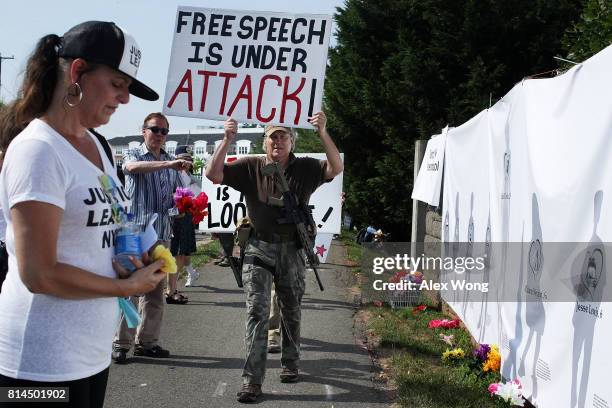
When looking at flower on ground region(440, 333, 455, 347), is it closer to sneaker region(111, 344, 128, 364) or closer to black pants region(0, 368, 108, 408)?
sneaker region(111, 344, 128, 364)

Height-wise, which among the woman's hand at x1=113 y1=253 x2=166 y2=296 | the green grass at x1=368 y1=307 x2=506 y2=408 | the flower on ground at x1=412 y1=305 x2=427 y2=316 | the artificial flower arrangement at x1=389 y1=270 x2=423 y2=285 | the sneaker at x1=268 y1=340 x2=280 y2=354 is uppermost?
the woman's hand at x1=113 y1=253 x2=166 y2=296

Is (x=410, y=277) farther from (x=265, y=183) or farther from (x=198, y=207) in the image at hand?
(x=265, y=183)

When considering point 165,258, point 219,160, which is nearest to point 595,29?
point 219,160

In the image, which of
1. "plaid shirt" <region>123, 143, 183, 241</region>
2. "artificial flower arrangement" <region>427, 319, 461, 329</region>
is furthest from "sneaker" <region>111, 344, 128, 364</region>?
"artificial flower arrangement" <region>427, 319, 461, 329</region>

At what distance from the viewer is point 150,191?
601cm

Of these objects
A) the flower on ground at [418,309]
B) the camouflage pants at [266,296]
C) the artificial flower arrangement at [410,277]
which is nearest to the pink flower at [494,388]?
the camouflage pants at [266,296]

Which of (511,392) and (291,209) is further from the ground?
(291,209)

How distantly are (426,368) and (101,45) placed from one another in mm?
4405

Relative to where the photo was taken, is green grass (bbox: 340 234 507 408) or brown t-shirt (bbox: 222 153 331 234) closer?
green grass (bbox: 340 234 507 408)

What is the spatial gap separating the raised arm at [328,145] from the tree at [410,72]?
6846 mm

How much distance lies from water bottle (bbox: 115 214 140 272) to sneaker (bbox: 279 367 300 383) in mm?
3451

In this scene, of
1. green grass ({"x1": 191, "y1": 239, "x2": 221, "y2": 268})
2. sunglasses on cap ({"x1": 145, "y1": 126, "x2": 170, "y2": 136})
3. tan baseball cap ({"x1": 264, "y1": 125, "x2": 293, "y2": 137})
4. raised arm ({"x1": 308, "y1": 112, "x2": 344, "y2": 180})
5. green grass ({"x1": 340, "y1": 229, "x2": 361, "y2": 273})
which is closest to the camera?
raised arm ({"x1": 308, "y1": 112, "x2": 344, "y2": 180})

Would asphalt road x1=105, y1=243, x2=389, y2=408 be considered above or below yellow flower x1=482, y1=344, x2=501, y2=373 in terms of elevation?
below

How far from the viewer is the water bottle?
2.27 m
